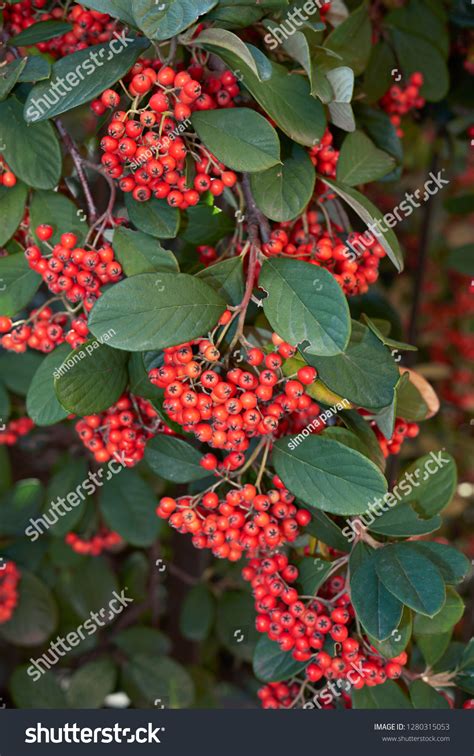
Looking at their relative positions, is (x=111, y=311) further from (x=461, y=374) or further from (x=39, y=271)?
(x=461, y=374)

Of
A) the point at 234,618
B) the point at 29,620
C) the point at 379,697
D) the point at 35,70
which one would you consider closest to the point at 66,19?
the point at 35,70

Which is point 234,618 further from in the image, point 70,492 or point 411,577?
point 411,577

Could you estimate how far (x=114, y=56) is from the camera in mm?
789

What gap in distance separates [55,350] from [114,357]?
106mm

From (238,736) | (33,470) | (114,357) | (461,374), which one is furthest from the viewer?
(461,374)

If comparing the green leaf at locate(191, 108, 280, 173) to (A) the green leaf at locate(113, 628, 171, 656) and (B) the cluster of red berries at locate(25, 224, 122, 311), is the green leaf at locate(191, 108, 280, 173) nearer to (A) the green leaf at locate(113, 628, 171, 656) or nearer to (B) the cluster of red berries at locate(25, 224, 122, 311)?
(B) the cluster of red berries at locate(25, 224, 122, 311)

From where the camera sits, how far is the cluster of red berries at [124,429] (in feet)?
3.10

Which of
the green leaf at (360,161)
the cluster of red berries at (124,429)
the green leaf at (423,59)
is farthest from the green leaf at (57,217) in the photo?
the green leaf at (423,59)

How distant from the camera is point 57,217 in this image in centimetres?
93

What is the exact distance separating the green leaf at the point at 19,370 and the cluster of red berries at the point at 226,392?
648 mm

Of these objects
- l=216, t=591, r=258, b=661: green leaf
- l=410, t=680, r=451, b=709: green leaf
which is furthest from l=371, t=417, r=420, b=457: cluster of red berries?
l=216, t=591, r=258, b=661: green leaf

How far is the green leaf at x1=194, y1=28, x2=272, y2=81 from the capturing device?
2.29ft

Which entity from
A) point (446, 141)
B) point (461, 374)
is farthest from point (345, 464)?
point (461, 374)

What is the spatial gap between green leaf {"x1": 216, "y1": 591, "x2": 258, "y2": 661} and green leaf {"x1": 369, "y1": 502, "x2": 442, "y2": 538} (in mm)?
874
